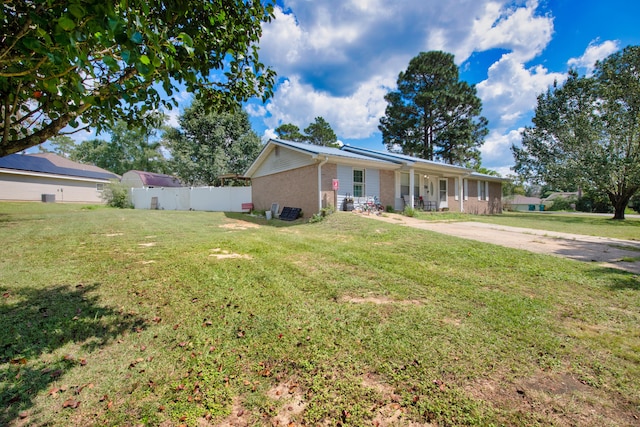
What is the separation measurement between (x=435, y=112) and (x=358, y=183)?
1972cm

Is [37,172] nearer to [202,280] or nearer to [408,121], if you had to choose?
[202,280]

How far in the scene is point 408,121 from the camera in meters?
28.3

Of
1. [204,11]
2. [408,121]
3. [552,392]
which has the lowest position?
[552,392]

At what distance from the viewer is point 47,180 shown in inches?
942

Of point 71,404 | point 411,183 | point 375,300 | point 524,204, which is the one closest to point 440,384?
point 375,300

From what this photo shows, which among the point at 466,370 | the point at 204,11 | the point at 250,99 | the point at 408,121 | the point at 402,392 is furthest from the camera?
the point at 408,121

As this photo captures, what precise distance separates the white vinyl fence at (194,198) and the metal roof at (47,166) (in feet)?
22.6

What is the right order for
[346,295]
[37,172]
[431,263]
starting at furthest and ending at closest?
1. [37,172]
2. [431,263]
3. [346,295]

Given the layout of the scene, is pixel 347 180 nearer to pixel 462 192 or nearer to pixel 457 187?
pixel 457 187

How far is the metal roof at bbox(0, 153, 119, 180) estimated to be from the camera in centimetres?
2217

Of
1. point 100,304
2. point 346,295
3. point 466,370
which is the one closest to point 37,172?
point 100,304

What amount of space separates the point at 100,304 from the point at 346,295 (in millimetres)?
3163

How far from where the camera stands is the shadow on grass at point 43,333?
2000mm

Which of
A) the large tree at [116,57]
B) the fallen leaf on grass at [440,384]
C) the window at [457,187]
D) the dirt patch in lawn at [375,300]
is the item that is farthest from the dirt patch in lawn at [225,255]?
the window at [457,187]
